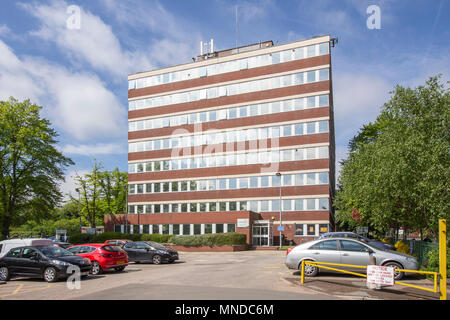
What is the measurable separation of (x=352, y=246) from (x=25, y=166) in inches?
1547

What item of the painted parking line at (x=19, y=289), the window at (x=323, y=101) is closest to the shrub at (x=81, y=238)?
the window at (x=323, y=101)

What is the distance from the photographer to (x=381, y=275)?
11719mm

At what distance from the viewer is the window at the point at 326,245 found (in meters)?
15.6

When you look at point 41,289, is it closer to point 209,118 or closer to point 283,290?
point 283,290

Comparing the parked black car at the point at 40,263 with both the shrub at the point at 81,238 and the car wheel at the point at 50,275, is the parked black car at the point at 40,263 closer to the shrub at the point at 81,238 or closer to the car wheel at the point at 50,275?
the car wheel at the point at 50,275

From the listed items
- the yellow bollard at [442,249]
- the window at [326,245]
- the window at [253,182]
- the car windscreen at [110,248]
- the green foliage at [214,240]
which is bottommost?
the green foliage at [214,240]

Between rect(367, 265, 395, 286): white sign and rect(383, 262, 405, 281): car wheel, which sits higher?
rect(367, 265, 395, 286): white sign

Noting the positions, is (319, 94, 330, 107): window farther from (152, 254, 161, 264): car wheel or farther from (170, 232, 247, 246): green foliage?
(152, 254, 161, 264): car wheel

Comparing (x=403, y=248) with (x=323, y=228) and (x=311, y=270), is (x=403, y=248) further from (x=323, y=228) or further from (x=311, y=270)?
(x=323, y=228)

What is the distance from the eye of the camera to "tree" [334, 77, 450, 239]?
19031mm

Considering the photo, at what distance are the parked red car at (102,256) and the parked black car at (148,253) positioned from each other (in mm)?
4041

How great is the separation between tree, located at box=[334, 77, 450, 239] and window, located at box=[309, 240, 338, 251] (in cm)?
615

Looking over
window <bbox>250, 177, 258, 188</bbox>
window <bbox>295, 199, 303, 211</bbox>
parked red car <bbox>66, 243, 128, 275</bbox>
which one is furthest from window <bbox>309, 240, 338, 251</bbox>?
window <bbox>250, 177, 258, 188</bbox>
